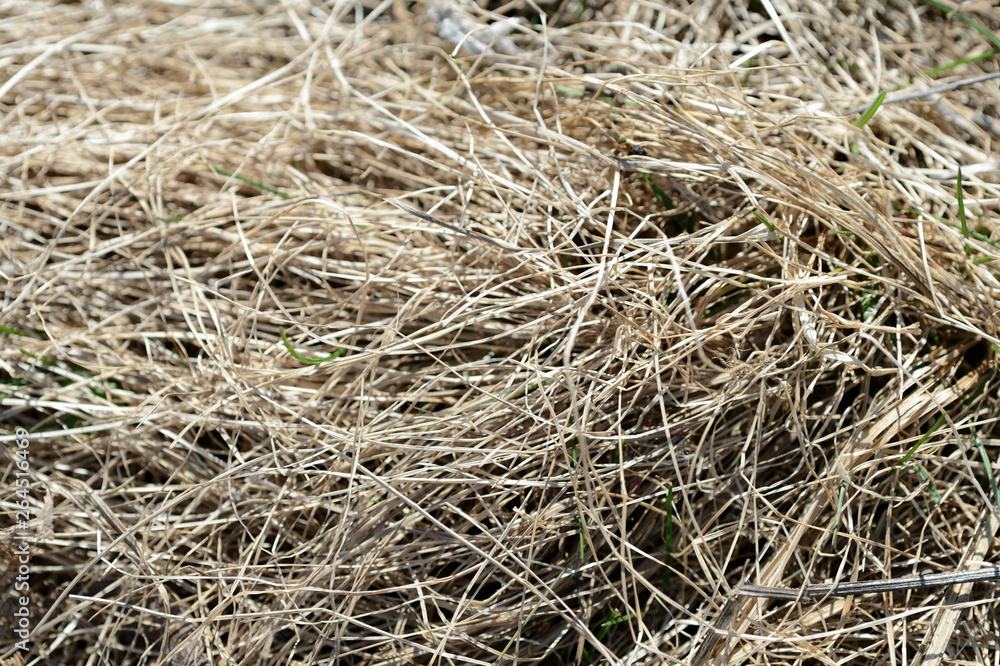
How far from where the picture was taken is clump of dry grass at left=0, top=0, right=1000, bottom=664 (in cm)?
93

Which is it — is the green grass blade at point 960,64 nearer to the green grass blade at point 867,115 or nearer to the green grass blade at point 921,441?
the green grass blade at point 867,115

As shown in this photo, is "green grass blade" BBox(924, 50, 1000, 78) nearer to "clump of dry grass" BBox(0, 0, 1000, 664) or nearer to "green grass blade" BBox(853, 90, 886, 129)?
"clump of dry grass" BBox(0, 0, 1000, 664)

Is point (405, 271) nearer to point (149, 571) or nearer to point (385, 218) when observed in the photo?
point (385, 218)

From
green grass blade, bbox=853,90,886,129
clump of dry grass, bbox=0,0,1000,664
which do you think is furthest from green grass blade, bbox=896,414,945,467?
green grass blade, bbox=853,90,886,129

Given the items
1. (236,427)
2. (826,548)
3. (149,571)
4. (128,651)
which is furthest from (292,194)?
(826,548)

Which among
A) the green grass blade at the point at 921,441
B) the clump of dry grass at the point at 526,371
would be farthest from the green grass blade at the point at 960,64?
the green grass blade at the point at 921,441

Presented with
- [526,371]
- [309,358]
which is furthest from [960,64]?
[309,358]

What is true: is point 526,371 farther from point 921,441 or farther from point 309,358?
point 921,441

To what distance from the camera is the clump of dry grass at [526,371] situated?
93 cm

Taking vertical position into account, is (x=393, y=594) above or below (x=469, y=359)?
below

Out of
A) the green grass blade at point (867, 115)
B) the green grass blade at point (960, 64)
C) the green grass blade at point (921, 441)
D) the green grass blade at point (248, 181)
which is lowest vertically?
the green grass blade at point (921, 441)

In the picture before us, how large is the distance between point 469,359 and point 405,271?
7.3 inches

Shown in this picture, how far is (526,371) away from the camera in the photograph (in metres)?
1.02

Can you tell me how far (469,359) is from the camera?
3.58 feet
